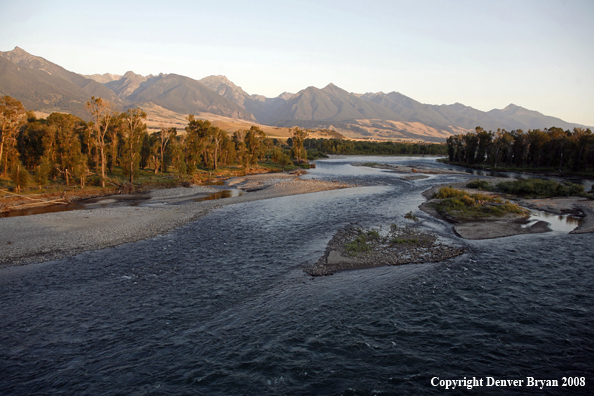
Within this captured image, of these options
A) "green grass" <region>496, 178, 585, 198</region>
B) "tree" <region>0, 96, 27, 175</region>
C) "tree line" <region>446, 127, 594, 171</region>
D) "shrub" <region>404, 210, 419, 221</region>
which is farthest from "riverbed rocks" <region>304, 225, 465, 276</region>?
"tree line" <region>446, 127, 594, 171</region>

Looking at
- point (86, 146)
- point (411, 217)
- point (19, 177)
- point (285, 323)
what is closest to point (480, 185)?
point (411, 217)

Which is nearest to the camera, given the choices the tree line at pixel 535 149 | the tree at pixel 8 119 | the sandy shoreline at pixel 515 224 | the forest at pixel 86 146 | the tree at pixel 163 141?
the sandy shoreline at pixel 515 224

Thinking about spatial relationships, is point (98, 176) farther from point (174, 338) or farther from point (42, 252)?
point (174, 338)

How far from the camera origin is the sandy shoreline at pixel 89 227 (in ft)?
81.4

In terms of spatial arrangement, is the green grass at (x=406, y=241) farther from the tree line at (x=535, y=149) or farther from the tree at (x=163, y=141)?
the tree line at (x=535, y=149)

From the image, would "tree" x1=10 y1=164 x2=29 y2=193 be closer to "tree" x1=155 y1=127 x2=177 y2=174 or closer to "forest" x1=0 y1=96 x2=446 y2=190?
"forest" x1=0 y1=96 x2=446 y2=190

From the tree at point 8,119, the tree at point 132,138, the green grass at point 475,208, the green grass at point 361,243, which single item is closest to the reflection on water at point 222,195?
the tree at point 132,138

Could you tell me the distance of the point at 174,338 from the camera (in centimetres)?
1417

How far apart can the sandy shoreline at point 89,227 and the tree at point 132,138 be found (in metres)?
16.5

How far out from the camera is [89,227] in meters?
31.5

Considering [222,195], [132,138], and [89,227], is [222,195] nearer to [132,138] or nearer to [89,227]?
[89,227]

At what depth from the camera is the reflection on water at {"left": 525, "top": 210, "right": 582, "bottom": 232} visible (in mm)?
32159

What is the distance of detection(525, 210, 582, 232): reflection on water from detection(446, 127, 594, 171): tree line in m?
67.0

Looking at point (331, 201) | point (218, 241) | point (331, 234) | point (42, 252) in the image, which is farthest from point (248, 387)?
point (331, 201)
